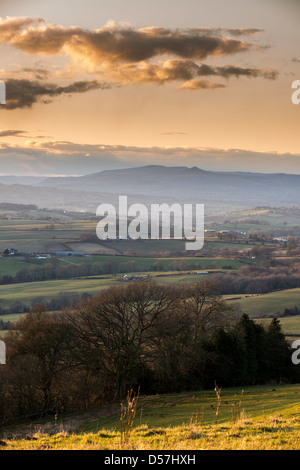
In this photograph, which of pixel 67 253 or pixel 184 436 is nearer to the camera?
pixel 184 436

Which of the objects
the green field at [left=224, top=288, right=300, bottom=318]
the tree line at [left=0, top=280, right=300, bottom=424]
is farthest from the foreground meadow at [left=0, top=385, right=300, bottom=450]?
the green field at [left=224, top=288, right=300, bottom=318]

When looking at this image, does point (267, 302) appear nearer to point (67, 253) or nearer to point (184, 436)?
point (67, 253)

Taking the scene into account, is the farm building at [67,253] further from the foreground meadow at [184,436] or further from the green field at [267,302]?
the foreground meadow at [184,436]

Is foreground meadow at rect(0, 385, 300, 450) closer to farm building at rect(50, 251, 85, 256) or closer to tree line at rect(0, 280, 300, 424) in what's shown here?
tree line at rect(0, 280, 300, 424)

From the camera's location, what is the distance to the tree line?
2491cm

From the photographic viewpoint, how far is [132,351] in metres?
28.2

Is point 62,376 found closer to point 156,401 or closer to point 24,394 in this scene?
point 24,394

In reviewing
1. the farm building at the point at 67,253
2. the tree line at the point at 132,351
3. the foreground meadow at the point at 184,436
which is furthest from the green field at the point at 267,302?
the foreground meadow at the point at 184,436

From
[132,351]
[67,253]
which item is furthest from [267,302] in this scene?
[67,253]

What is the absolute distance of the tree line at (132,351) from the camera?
981 inches

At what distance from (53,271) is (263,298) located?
3900 centimetres

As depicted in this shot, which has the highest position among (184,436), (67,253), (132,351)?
(67,253)

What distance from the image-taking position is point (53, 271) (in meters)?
84.1
